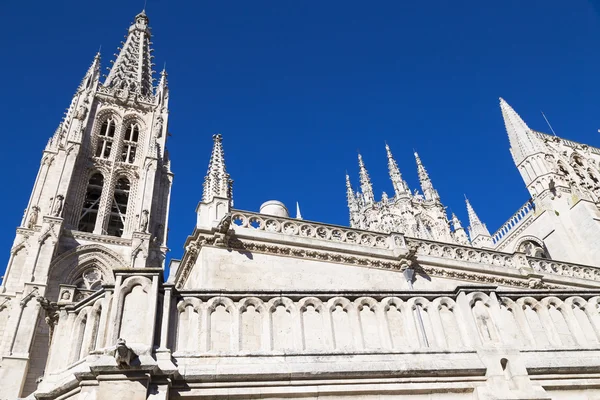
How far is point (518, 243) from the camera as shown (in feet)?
85.3

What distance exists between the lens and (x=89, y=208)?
3675 centimetres

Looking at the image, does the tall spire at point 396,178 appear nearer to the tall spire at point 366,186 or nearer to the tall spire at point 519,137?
the tall spire at point 366,186

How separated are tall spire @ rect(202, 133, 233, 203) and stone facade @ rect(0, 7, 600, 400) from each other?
0.05 metres

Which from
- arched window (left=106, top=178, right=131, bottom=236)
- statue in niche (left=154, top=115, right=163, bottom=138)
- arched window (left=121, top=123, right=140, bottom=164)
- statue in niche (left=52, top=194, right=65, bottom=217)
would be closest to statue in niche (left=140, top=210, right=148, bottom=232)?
arched window (left=106, top=178, right=131, bottom=236)

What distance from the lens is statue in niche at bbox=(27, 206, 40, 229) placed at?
3206 cm

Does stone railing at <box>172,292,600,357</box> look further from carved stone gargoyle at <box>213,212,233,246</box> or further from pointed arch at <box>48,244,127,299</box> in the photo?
pointed arch at <box>48,244,127,299</box>

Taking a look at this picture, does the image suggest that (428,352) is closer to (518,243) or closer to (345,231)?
(345,231)

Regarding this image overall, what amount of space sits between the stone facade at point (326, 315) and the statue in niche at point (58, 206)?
5.03 m

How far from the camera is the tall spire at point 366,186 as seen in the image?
55775 millimetres

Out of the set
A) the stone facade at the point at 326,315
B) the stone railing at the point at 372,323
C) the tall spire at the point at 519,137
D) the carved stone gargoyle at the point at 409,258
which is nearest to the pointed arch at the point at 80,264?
the stone facade at the point at 326,315

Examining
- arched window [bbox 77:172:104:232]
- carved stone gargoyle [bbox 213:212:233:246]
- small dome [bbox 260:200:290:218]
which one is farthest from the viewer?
arched window [bbox 77:172:104:232]

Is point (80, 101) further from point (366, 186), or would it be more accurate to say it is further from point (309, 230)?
point (309, 230)

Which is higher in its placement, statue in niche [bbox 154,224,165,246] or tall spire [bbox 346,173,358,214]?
tall spire [bbox 346,173,358,214]

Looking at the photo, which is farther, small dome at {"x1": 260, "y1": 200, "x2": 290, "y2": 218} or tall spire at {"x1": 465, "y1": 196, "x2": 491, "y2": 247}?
tall spire at {"x1": 465, "y1": 196, "x2": 491, "y2": 247}
